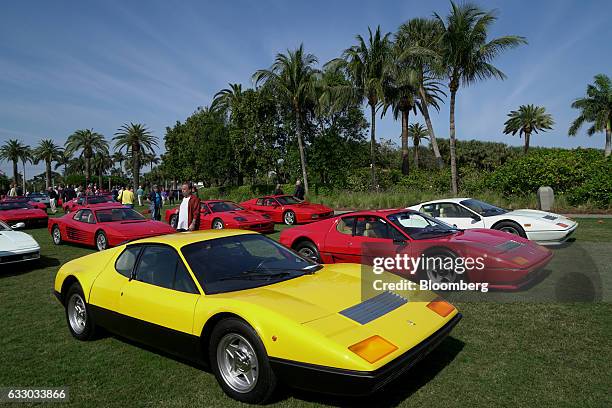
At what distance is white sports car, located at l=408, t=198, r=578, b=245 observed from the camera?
8.91 m

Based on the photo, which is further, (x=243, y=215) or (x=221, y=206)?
(x=221, y=206)

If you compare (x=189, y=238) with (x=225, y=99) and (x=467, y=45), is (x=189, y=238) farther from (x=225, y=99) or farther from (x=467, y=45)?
(x=225, y=99)

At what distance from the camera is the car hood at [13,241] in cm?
841

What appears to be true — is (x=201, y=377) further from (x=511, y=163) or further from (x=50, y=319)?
(x=511, y=163)

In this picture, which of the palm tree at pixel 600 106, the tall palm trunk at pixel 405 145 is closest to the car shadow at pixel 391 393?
the tall palm trunk at pixel 405 145

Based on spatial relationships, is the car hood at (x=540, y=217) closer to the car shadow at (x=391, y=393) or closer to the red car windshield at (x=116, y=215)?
the car shadow at (x=391, y=393)

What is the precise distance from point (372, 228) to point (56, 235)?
33.2ft

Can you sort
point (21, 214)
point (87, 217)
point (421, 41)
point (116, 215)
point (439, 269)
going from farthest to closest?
point (421, 41) → point (21, 214) → point (87, 217) → point (116, 215) → point (439, 269)

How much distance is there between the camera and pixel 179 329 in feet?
11.8

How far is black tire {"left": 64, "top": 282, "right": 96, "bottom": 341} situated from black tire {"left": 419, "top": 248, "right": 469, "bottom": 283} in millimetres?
4290

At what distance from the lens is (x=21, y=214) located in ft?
53.1

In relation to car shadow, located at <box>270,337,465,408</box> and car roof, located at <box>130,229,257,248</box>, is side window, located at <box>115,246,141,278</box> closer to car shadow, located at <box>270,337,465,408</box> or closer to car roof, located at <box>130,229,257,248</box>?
car roof, located at <box>130,229,257,248</box>

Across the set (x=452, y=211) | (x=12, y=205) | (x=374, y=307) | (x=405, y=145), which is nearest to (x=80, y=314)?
(x=374, y=307)

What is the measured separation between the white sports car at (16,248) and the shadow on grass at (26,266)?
301mm
